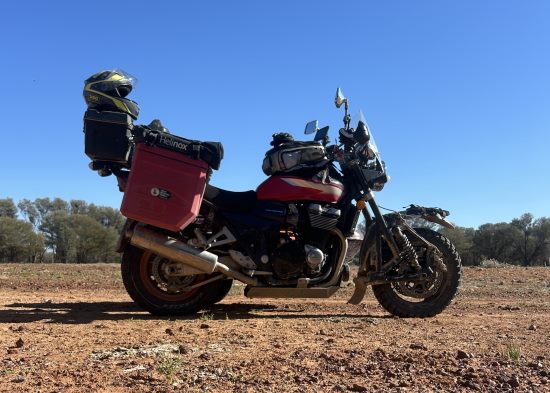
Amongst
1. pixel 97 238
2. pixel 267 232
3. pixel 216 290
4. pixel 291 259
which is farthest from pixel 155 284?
pixel 97 238

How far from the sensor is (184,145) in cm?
561

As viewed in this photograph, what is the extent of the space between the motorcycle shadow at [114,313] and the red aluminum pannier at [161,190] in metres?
1.05

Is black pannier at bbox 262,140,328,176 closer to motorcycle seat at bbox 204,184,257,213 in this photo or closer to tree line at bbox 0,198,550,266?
motorcycle seat at bbox 204,184,257,213

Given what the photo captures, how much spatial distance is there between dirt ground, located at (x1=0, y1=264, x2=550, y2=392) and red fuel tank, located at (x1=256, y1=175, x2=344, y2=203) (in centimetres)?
130

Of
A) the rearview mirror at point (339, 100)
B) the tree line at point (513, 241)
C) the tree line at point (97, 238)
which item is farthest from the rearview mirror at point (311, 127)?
the tree line at point (513, 241)

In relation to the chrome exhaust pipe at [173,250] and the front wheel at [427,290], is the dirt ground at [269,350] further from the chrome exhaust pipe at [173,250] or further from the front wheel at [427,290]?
the chrome exhaust pipe at [173,250]

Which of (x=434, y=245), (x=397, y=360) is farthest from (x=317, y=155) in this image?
(x=397, y=360)

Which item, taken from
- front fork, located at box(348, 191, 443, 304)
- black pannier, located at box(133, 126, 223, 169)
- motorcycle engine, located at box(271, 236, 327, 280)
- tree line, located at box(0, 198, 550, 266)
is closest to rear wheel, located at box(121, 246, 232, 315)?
motorcycle engine, located at box(271, 236, 327, 280)

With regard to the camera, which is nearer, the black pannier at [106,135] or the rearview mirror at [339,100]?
the black pannier at [106,135]

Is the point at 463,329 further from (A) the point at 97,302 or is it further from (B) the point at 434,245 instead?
(A) the point at 97,302

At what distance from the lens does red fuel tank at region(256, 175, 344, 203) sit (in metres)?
5.89

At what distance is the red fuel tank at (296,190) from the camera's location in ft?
19.3

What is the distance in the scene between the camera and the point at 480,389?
3012mm

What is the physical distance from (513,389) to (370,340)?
4.64 ft
